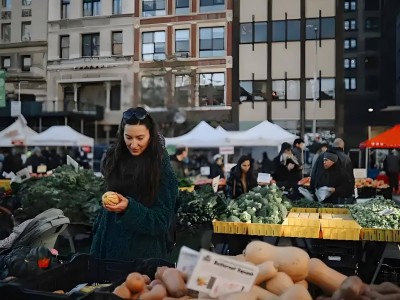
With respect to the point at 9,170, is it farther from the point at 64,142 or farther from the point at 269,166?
the point at 269,166

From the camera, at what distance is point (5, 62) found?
4.25 metres

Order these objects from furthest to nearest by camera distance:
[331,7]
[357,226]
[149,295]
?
1. [331,7]
2. [357,226]
3. [149,295]

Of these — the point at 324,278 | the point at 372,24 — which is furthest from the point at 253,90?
the point at 324,278

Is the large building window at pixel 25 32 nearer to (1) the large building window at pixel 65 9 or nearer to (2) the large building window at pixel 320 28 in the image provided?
(1) the large building window at pixel 65 9

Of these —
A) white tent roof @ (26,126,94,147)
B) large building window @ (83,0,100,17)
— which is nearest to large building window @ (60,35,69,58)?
large building window @ (83,0,100,17)

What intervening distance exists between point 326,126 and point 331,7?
1.04m

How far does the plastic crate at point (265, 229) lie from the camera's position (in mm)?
3291

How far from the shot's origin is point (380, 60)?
13.3ft

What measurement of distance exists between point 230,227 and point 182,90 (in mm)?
1129

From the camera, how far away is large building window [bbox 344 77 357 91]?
403 cm

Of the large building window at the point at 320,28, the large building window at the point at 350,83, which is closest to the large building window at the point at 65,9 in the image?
the large building window at the point at 320,28

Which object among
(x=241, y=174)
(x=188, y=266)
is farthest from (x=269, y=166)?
(x=188, y=266)

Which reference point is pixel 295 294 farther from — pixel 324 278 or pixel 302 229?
pixel 302 229

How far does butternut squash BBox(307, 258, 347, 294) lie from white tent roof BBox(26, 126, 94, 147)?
3437mm
